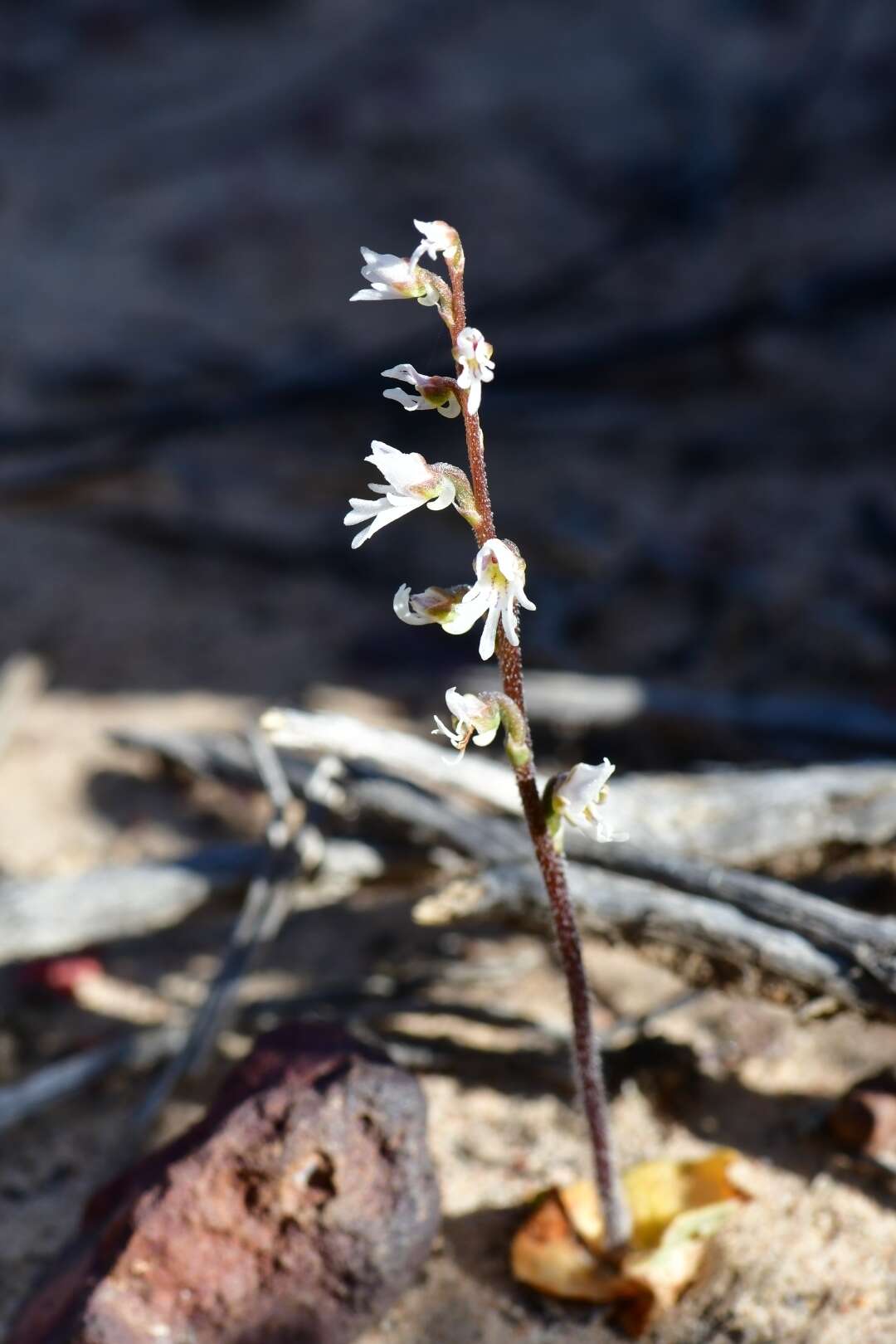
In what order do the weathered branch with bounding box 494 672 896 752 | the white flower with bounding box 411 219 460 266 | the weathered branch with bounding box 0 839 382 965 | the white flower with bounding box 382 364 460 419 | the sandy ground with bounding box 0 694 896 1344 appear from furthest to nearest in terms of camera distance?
the weathered branch with bounding box 494 672 896 752 → the weathered branch with bounding box 0 839 382 965 → the sandy ground with bounding box 0 694 896 1344 → the white flower with bounding box 382 364 460 419 → the white flower with bounding box 411 219 460 266

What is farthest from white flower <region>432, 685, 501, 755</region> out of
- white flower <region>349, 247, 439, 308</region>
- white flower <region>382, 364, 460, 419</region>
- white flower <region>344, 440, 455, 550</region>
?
white flower <region>349, 247, 439, 308</region>

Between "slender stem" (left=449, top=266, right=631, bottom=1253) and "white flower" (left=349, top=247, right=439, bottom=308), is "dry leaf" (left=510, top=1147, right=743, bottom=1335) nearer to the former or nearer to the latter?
"slender stem" (left=449, top=266, right=631, bottom=1253)

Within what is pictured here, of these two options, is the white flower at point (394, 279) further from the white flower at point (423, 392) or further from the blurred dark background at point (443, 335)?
the blurred dark background at point (443, 335)

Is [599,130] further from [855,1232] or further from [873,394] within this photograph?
[855,1232]

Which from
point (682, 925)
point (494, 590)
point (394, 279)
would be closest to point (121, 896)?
point (682, 925)

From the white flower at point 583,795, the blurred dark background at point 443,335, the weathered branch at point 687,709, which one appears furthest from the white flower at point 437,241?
the blurred dark background at point 443,335

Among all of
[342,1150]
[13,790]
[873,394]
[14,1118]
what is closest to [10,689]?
[13,790]
